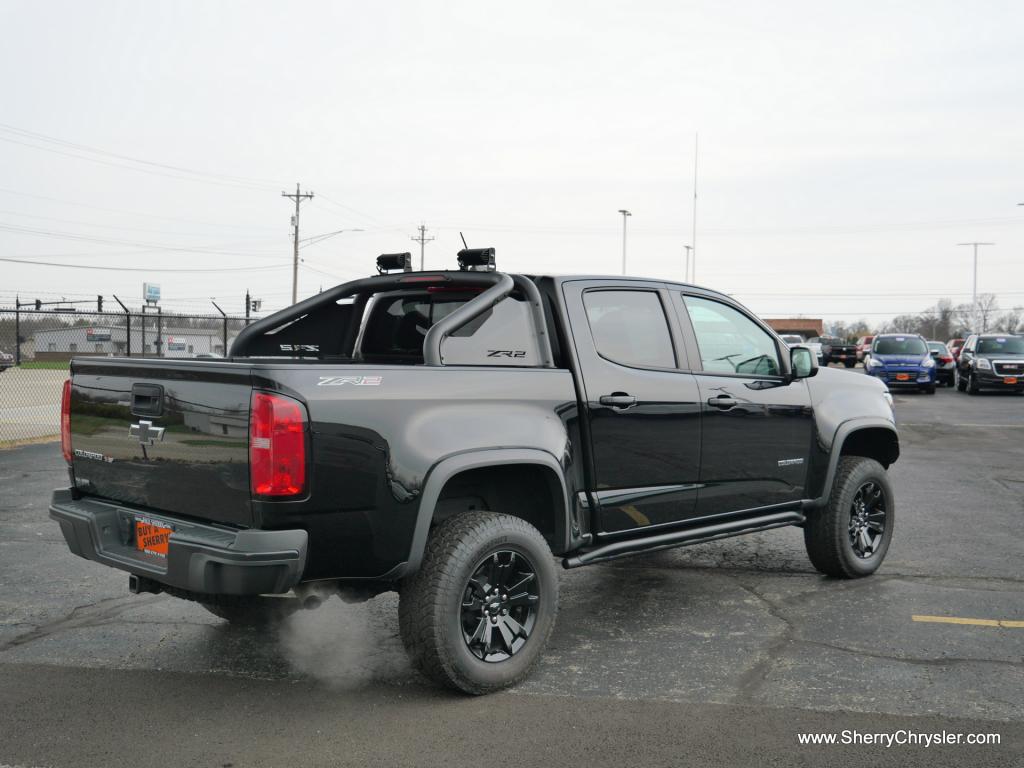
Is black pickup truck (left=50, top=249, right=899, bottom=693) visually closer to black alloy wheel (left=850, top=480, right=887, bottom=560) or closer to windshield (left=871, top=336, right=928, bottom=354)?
black alloy wheel (left=850, top=480, right=887, bottom=560)

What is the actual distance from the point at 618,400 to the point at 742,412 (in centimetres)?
105

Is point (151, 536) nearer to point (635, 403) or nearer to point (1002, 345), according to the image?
point (635, 403)

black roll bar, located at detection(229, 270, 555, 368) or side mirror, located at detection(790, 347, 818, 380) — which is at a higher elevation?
black roll bar, located at detection(229, 270, 555, 368)

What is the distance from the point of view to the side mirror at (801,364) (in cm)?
579

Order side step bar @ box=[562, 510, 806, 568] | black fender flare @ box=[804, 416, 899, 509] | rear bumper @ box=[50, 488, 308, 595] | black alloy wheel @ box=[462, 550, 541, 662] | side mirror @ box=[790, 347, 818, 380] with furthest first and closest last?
black fender flare @ box=[804, 416, 899, 509] < side mirror @ box=[790, 347, 818, 380] < side step bar @ box=[562, 510, 806, 568] < black alloy wheel @ box=[462, 550, 541, 662] < rear bumper @ box=[50, 488, 308, 595]

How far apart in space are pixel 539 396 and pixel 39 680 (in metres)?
2.59

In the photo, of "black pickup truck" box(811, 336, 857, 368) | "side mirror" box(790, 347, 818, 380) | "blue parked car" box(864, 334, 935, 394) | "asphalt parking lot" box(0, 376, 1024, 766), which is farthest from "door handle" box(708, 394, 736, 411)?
"black pickup truck" box(811, 336, 857, 368)

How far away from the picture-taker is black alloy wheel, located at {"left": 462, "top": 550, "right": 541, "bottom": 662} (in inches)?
168

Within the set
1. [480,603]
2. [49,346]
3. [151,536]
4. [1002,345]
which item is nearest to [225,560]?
[151,536]

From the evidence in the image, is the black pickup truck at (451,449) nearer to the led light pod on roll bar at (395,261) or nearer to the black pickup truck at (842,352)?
the led light pod on roll bar at (395,261)

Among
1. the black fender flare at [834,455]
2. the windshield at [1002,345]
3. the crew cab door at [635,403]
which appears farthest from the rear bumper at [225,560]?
the windshield at [1002,345]

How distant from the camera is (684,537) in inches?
208

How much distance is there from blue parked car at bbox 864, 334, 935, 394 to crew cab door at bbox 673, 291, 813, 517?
22.6 metres

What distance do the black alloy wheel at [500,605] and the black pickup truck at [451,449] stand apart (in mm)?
10
